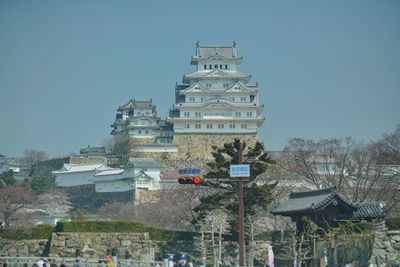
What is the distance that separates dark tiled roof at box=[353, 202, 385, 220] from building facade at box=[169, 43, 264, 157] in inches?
1971

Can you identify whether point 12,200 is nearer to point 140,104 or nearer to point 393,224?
point 140,104

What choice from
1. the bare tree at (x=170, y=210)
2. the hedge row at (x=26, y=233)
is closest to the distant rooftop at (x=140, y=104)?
the bare tree at (x=170, y=210)

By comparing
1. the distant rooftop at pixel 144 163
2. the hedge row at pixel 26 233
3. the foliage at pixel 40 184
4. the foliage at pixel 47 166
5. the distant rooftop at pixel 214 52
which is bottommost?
the hedge row at pixel 26 233

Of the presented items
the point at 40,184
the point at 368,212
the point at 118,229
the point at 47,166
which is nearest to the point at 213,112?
the point at 40,184

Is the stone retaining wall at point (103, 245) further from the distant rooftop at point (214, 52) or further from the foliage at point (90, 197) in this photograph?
the distant rooftop at point (214, 52)

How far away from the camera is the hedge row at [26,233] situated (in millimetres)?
32562

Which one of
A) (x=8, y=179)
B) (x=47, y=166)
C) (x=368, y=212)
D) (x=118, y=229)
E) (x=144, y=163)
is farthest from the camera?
(x=47, y=166)

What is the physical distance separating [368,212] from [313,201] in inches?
73.8

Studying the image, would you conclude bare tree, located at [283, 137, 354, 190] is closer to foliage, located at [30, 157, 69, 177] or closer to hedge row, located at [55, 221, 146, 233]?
hedge row, located at [55, 221, 146, 233]

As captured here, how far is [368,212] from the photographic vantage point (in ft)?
93.0

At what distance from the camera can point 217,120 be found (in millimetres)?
81000

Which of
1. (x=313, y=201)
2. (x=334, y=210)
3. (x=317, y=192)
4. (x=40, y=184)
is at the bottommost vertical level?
(x=334, y=210)

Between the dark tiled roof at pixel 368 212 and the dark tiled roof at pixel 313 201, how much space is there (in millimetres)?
420

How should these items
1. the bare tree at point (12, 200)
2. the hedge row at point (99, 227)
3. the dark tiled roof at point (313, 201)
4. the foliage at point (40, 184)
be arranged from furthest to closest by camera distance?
the foliage at point (40, 184)
the bare tree at point (12, 200)
the hedge row at point (99, 227)
the dark tiled roof at point (313, 201)
